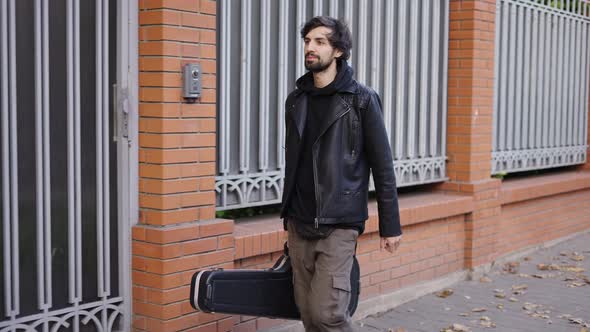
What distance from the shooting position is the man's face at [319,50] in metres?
4.34

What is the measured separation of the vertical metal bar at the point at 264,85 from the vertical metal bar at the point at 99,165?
1.30 metres

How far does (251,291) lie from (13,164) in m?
1.38

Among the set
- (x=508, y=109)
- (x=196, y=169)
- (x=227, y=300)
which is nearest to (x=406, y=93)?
(x=508, y=109)

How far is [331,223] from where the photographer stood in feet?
14.2

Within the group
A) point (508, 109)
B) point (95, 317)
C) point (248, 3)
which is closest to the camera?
Result: point (95, 317)

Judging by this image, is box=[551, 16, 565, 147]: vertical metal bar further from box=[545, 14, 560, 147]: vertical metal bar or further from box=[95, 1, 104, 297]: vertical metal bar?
box=[95, 1, 104, 297]: vertical metal bar

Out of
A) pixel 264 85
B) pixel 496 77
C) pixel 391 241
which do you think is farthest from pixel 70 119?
pixel 496 77

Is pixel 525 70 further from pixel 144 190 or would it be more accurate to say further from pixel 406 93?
pixel 144 190

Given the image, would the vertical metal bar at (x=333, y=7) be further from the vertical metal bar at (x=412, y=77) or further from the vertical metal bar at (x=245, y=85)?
the vertical metal bar at (x=412, y=77)

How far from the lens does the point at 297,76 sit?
609cm

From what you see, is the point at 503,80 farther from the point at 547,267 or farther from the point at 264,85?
the point at 264,85

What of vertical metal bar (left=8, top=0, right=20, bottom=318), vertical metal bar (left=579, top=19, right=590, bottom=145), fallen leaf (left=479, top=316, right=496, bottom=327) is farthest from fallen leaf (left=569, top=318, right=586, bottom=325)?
vertical metal bar (left=579, top=19, right=590, bottom=145)

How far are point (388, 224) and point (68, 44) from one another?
1914 mm

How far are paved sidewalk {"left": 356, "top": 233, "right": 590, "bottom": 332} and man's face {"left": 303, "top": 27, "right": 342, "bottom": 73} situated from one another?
2.45 meters
